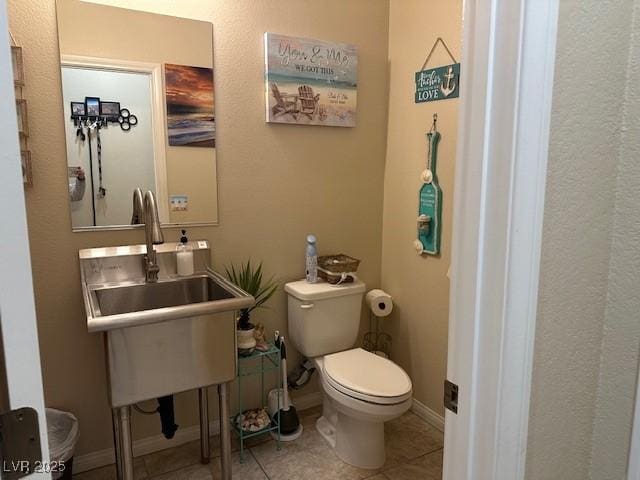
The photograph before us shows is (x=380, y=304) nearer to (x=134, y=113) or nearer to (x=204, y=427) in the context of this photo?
(x=204, y=427)

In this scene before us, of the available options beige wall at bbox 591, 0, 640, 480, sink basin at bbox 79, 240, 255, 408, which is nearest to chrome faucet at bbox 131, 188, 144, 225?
sink basin at bbox 79, 240, 255, 408

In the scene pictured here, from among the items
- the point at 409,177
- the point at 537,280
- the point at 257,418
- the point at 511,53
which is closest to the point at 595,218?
the point at 537,280

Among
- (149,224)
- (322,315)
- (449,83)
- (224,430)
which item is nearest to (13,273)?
(149,224)

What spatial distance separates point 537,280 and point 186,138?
5.58 ft

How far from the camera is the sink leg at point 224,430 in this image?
1.79 metres

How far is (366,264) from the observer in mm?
2680

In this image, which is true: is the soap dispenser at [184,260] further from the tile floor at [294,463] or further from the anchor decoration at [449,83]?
the anchor decoration at [449,83]

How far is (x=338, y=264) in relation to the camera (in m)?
2.38

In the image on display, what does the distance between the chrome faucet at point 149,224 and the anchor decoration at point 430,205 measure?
1.32 m

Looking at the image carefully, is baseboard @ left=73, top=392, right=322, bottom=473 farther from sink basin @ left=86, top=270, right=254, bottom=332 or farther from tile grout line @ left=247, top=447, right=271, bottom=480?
sink basin @ left=86, top=270, right=254, bottom=332

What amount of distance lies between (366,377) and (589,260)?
4.29 feet

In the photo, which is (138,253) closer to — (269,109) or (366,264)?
(269,109)

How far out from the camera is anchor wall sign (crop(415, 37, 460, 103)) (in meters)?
2.12

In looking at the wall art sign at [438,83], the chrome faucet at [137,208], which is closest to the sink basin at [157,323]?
the chrome faucet at [137,208]
